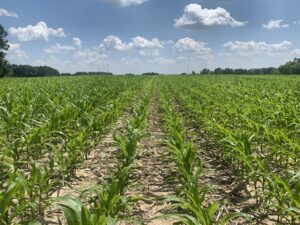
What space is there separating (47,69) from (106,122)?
93368mm

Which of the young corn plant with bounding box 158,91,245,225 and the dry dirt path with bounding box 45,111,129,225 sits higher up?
the young corn plant with bounding box 158,91,245,225

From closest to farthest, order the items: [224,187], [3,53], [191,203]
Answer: [191,203] → [224,187] → [3,53]

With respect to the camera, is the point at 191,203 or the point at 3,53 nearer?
the point at 191,203

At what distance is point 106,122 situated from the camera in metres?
7.17

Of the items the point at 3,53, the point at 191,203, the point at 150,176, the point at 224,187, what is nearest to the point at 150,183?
the point at 150,176

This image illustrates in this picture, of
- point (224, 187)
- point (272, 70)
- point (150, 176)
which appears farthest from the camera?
point (272, 70)

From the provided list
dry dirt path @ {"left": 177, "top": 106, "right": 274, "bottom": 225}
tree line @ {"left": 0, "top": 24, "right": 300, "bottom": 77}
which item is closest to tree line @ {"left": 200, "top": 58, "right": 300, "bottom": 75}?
tree line @ {"left": 0, "top": 24, "right": 300, "bottom": 77}

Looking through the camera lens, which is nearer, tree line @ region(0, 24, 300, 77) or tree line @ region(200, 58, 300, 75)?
tree line @ region(0, 24, 300, 77)

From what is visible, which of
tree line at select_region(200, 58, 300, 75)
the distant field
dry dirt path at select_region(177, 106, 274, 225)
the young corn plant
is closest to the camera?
the young corn plant

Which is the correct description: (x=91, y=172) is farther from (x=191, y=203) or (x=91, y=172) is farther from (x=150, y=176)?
(x=191, y=203)

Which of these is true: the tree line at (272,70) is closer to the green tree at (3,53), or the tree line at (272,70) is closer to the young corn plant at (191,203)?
the green tree at (3,53)

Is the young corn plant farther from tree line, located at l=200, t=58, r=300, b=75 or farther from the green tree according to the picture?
tree line, located at l=200, t=58, r=300, b=75

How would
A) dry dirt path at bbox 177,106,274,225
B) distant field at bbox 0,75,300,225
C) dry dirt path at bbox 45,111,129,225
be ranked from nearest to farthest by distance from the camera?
distant field at bbox 0,75,300,225, dry dirt path at bbox 177,106,274,225, dry dirt path at bbox 45,111,129,225

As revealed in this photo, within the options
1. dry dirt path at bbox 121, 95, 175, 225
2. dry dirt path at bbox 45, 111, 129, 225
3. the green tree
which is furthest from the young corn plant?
the green tree
